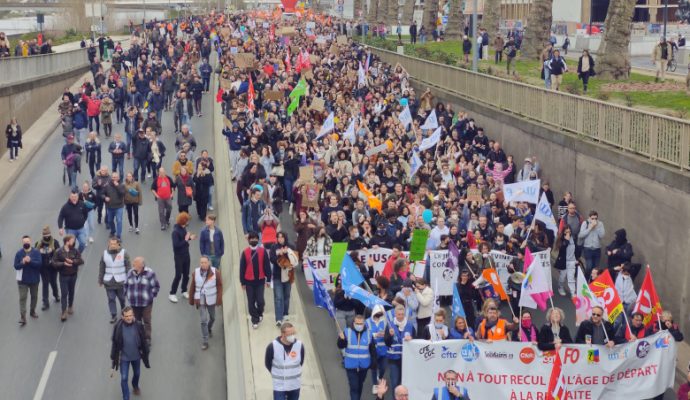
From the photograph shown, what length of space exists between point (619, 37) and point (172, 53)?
2066 cm

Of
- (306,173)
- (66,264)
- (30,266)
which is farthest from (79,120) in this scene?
(66,264)

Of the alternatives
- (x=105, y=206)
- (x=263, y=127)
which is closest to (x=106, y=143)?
(x=263, y=127)

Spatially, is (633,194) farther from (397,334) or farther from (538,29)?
(538,29)

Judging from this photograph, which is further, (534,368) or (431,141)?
(431,141)

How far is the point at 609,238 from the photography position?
2091 cm

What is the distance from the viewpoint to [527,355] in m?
13.6

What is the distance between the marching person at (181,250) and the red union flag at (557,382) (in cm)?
619

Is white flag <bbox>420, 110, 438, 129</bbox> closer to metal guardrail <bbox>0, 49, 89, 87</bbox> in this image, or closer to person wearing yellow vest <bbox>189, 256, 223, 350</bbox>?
person wearing yellow vest <bbox>189, 256, 223, 350</bbox>

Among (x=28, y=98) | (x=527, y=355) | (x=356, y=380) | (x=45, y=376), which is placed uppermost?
(x=28, y=98)

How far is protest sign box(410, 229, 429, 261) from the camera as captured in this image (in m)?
17.8

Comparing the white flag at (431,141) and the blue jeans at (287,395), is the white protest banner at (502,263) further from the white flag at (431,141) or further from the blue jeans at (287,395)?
the white flag at (431,141)

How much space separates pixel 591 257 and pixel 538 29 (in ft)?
76.7

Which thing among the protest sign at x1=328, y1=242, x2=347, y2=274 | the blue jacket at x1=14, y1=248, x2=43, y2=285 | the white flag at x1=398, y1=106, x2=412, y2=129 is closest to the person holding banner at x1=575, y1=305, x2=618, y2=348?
the protest sign at x1=328, y1=242, x2=347, y2=274

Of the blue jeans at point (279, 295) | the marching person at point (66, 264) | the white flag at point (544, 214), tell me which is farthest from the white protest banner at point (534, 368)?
the marching person at point (66, 264)
